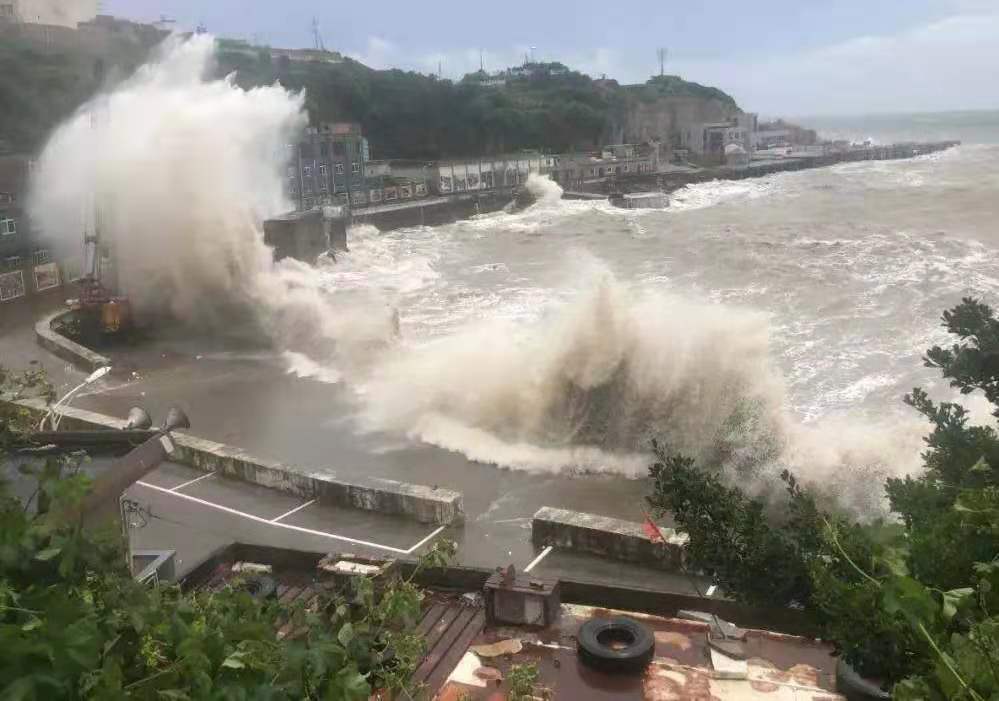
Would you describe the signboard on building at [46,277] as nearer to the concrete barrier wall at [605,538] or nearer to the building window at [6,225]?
the building window at [6,225]

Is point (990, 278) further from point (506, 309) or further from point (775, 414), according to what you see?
point (775, 414)

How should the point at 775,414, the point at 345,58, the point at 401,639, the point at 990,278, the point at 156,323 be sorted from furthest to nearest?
the point at 345,58
the point at 990,278
the point at 156,323
the point at 775,414
the point at 401,639

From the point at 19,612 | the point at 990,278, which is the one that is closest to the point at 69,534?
the point at 19,612

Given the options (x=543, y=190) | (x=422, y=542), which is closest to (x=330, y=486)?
(x=422, y=542)

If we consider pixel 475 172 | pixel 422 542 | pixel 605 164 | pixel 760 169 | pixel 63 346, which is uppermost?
pixel 605 164

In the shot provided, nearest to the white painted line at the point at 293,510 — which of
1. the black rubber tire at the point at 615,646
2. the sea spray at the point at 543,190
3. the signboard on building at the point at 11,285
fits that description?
the black rubber tire at the point at 615,646

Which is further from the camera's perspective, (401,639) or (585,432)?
(585,432)

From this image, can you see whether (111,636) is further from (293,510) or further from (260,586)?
(293,510)
